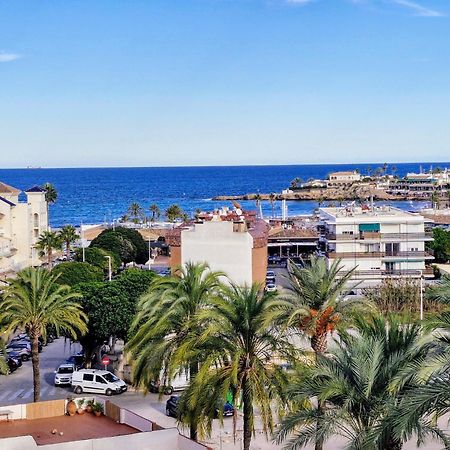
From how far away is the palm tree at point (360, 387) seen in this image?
51.2ft

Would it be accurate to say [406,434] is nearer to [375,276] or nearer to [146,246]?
[375,276]

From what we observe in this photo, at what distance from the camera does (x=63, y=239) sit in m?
65.6

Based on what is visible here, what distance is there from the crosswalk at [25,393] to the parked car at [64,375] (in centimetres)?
35

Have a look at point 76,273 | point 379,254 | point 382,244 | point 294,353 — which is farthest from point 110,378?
point 382,244

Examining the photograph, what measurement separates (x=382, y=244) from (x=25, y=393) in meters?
30.8

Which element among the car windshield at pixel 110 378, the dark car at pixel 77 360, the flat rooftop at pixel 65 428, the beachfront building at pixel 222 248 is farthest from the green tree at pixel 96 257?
the flat rooftop at pixel 65 428

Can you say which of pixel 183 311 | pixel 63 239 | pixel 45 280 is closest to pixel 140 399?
pixel 45 280

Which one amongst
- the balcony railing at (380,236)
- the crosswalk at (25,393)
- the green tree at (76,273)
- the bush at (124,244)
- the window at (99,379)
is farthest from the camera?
the bush at (124,244)

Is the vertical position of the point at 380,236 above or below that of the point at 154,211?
above

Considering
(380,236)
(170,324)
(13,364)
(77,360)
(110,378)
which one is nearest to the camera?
(170,324)

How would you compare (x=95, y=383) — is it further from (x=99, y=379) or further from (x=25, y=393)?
(x=25, y=393)

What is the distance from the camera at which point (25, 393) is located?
3356cm

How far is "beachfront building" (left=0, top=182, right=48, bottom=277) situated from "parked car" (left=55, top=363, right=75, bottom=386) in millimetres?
20862

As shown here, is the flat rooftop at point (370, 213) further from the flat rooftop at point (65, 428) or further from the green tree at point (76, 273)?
the flat rooftop at point (65, 428)
